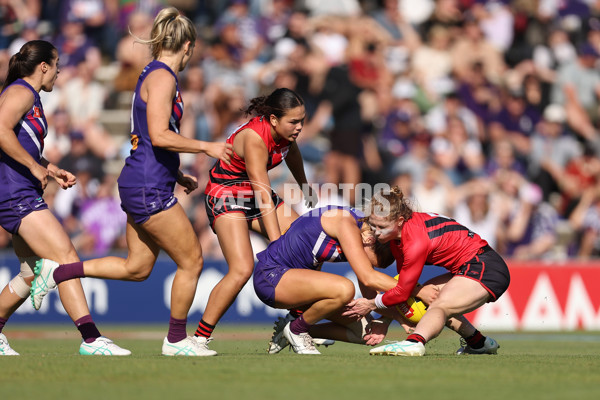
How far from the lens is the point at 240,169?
853cm

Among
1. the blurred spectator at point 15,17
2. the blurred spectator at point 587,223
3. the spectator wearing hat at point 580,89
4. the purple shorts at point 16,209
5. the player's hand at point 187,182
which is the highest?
the blurred spectator at point 15,17

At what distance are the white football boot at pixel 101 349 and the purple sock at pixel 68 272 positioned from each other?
0.57m

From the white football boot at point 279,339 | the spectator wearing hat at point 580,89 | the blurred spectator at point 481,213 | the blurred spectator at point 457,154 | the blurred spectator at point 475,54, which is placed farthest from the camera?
the blurred spectator at point 475,54

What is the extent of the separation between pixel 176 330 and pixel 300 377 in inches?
73.9

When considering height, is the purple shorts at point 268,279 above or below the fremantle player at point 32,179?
below

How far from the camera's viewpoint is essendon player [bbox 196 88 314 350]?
7988mm

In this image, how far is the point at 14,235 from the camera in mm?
8039

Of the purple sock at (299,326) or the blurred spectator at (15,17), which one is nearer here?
the purple sock at (299,326)

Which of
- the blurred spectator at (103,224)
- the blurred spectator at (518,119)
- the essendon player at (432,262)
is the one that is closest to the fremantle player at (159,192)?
the essendon player at (432,262)

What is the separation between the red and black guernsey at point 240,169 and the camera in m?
8.39

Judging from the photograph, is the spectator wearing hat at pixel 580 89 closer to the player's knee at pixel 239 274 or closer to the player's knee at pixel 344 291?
the player's knee at pixel 344 291

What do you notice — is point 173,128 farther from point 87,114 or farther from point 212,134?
point 87,114

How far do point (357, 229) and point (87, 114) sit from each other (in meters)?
10.3

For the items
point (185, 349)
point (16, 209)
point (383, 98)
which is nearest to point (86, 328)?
point (185, 349)
